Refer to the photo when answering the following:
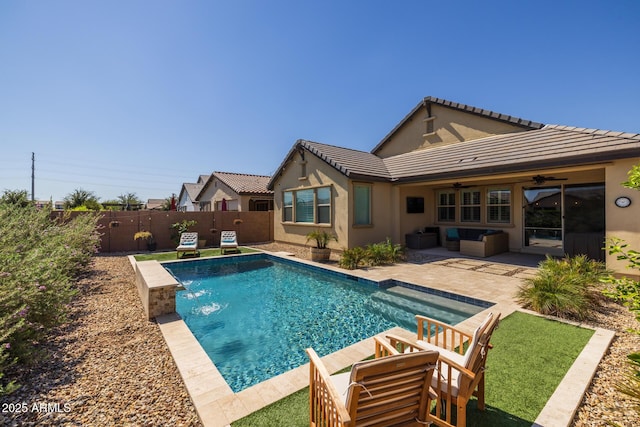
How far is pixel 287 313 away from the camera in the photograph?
22.7 ft

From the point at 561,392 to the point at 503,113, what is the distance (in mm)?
13167

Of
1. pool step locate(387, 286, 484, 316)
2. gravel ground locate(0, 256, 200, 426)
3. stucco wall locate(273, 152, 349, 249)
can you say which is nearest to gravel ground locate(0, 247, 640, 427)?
gravel ground locate(0, 256, 200, 426)

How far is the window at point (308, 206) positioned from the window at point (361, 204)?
1438 millimetres

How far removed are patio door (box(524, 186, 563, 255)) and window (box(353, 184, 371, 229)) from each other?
23.5ft

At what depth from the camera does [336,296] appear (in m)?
8.11

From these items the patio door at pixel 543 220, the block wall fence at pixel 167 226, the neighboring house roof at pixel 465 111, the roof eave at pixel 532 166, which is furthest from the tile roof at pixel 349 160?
the block wall fence at pixel 167 226

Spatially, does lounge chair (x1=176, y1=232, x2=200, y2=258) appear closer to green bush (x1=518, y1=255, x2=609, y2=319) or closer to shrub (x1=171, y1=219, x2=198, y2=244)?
shrub (x1=171, y1=219, x2=198, y2=244)

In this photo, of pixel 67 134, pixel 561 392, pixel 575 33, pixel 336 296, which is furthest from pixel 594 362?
pixel 67 134

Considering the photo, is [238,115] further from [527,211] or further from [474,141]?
[527,211]

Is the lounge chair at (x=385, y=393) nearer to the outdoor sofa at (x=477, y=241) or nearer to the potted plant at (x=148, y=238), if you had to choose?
the outdoor sofa at (x=477, y=241)

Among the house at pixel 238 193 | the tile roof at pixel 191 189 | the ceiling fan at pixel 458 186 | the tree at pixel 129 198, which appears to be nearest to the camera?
the ceiling fan at pixel 458 186

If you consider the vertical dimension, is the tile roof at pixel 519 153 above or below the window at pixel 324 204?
above

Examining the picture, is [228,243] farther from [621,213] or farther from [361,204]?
[621,213]

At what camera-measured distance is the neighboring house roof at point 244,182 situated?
76.6 feet
